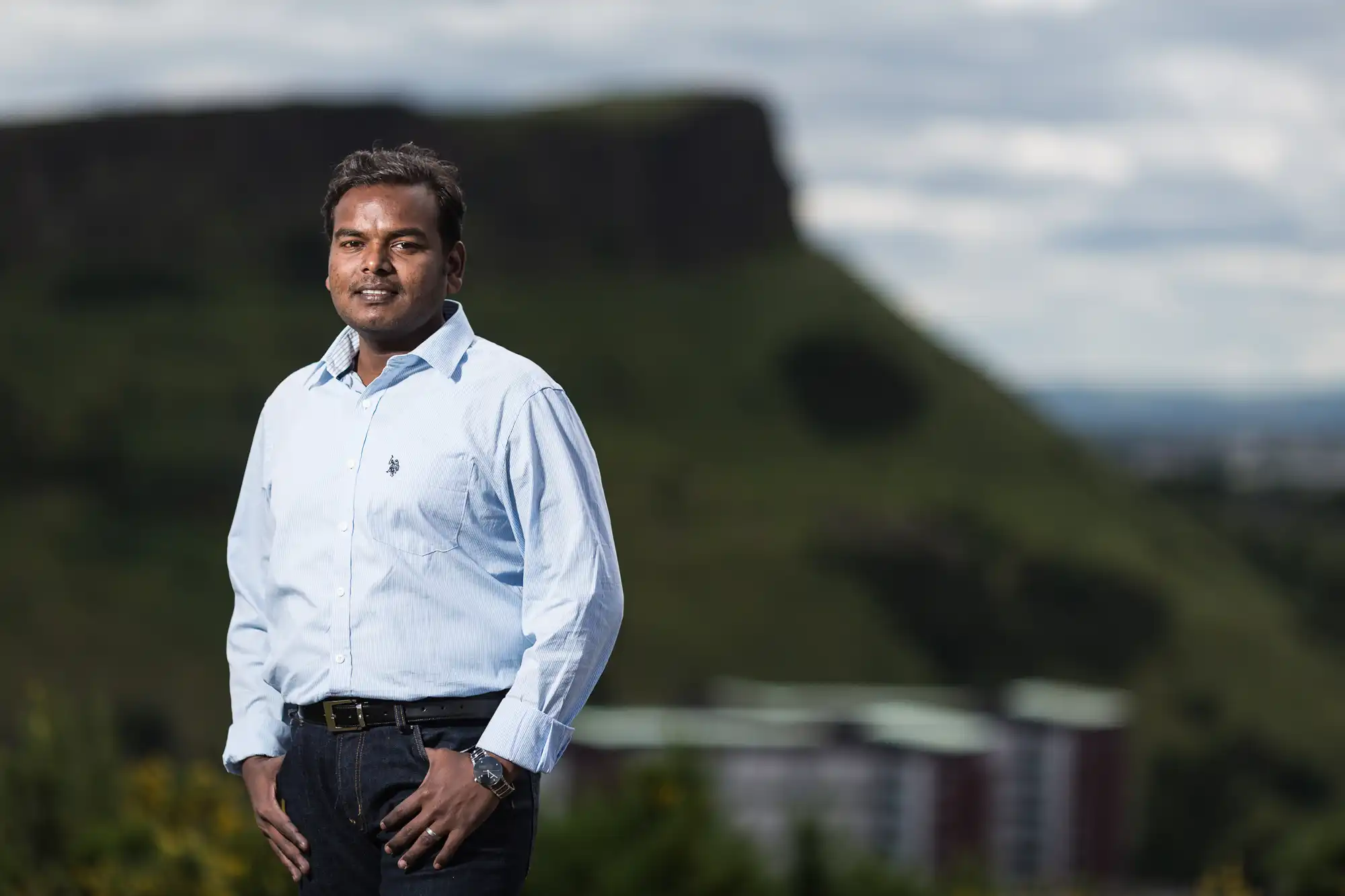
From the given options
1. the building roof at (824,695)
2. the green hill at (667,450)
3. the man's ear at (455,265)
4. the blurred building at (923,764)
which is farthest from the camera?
the green hill at (667,450)

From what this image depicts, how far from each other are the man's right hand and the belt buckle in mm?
281

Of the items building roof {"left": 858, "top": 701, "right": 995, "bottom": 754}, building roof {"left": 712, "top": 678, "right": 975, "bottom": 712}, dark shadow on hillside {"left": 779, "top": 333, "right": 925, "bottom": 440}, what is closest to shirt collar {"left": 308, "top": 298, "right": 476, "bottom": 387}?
building roof {"left": 858, "top": 701, "right": 995, "bottom": 754}

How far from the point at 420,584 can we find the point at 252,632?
634mm

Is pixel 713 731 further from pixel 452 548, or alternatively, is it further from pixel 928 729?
pixel 452 548

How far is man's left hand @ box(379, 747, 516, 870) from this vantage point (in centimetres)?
414

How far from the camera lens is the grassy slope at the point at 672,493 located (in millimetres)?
136500

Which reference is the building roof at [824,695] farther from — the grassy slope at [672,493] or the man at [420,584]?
the man at [420,584]

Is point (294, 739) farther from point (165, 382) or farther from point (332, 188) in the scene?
point (165, 382)

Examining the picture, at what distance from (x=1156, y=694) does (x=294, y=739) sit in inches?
5862

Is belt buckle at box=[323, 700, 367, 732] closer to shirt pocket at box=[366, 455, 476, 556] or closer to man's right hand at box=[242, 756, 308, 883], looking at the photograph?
man's right hand at box=[242, 756, 308, 883]

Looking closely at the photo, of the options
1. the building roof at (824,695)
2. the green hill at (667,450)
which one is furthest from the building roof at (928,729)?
the green hill at (667,450)

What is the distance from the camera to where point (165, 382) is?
6280 inches

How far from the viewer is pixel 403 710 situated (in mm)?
4316

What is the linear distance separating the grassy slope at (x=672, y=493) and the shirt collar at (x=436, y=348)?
121m
